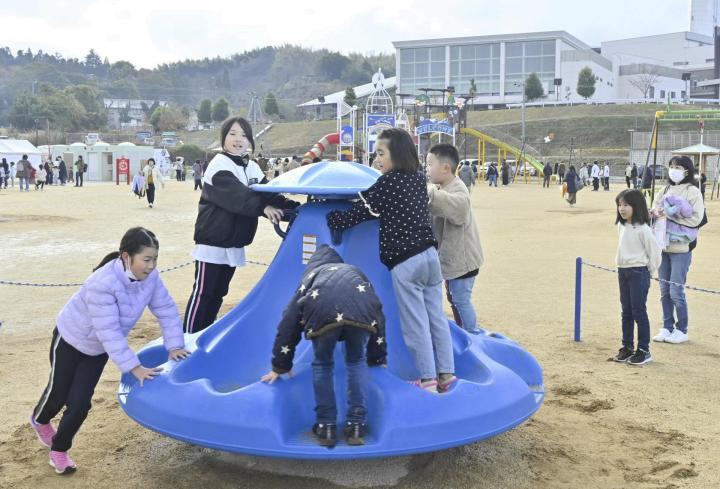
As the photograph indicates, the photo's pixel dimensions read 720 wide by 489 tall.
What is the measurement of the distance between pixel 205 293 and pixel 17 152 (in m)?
43.5

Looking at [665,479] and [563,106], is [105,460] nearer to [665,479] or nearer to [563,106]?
[665,479]

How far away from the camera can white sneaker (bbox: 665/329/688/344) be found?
24.5 feet

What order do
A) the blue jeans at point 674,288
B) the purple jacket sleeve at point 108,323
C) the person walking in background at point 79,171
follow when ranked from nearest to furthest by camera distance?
the purple jacket sleeve at point 108,323
the blue jeans at point 674,288
the person walking in background at point 79,171

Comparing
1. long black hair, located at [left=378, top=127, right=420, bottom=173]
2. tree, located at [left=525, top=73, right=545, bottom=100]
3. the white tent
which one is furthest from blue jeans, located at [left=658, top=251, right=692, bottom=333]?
tree, located at [left=525, top=73, right=545, bottom=100]

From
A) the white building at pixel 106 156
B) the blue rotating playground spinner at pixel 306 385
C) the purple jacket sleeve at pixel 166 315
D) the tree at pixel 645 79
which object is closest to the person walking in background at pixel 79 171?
the white building at pixel 106 156

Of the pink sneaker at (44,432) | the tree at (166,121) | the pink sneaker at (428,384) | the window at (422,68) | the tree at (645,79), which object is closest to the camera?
the pink sneaker at (428,384)

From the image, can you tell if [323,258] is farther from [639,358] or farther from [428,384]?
[639,358]

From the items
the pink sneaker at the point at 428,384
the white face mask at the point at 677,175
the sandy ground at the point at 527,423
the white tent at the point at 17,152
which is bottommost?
the sandy ground at the point at 527,423

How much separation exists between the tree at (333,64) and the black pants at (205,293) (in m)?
177

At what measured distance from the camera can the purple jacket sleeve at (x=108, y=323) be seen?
406 cm

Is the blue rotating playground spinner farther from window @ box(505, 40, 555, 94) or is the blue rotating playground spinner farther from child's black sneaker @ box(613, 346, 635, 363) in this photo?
window @ box(505, 40, 555, 94)

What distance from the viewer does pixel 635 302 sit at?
21.9 feet

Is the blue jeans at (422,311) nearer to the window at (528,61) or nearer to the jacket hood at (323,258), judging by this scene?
the jacket hood at (323,258)

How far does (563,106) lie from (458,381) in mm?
93362
